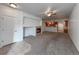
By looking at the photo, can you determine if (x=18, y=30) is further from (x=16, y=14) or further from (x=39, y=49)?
(x=39, y=49)

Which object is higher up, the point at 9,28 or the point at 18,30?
the point at 9,28

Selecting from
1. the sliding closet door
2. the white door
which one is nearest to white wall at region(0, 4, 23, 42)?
the white door

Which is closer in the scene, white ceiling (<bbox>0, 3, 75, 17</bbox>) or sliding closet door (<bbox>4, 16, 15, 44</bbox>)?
white ceiling (<bbox>0, 3, 75, 17</bbox>)

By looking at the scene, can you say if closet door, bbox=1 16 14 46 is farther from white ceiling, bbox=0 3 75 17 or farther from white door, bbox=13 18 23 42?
white ceiling, bbox=0 3 75 17

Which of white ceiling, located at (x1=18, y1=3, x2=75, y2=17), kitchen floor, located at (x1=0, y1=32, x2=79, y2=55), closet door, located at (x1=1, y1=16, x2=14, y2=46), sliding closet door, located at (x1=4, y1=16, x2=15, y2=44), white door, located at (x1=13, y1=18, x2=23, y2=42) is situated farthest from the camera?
white door, located at (x1=13, y1=18, x2=23, y2=42)

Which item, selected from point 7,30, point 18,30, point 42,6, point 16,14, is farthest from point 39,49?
point 16,14

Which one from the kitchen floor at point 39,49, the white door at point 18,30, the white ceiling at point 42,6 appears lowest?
the kitchen floor at point 39,49

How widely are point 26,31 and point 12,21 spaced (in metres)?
3.19

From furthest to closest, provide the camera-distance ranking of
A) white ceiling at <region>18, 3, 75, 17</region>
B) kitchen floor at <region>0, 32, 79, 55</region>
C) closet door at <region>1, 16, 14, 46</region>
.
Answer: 1. closet door at <region>1, 16, 14, 46</region>
2. white ceiling at <region>18, 3, 75, 17</region>
3. kitchen floor at <region>0, 32, 79, 55</region>

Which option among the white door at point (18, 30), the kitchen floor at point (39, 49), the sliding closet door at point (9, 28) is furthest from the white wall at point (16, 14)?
the kitchen floor at point (39, 49)

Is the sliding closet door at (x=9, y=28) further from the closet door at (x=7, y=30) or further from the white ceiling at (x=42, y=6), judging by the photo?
the white ceiling at (x=42, y=6)

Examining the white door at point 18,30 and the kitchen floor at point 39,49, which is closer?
the kitchen floor at point 39,49

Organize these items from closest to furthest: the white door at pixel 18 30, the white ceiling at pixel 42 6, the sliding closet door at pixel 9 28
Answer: the white ceiling at pixel 42 6
the sliding closet door at pixel 9 28
the white door at pixel 18 30
